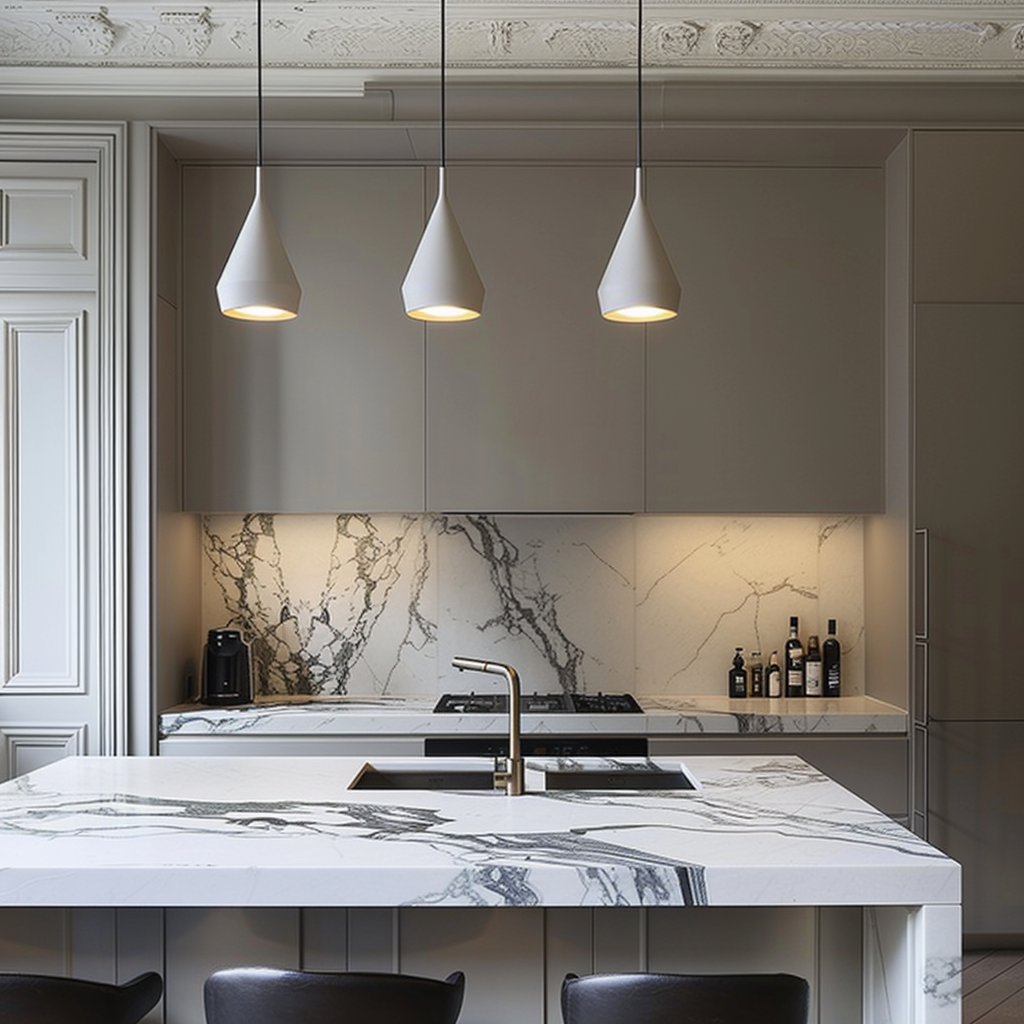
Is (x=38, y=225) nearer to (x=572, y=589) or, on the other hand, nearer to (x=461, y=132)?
(x=461, y=132)

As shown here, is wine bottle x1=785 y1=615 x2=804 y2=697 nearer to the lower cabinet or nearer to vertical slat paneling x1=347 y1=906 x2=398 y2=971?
the lower cabinet

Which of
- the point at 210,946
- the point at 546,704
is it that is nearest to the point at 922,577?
the point at 546,704

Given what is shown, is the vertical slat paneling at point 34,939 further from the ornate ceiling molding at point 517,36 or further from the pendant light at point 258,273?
the ornate ceiling molding at point 517,36

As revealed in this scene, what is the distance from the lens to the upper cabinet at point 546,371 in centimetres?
398

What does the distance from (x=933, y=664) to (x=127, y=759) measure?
2.46m

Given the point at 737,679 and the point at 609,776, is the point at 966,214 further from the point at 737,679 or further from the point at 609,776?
the point at 609,776

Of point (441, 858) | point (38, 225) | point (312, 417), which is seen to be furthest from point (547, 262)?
point (441, 858)

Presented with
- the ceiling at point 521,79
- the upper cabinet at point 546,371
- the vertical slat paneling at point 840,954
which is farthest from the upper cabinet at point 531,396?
the vertical slat paneling at point 840,954

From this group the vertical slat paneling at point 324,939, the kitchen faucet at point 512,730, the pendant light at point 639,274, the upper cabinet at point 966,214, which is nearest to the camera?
the vertical slat paneling at point 324,939

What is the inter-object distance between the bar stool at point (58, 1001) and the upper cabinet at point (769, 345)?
8.41 ft

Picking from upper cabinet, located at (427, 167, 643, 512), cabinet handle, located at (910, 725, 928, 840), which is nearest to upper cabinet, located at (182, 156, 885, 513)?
upper cabinet, located at (427, 167, 643, 512)

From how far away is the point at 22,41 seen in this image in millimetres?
3672

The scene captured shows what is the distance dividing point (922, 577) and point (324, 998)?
2.65 metres

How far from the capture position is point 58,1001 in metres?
1.75
